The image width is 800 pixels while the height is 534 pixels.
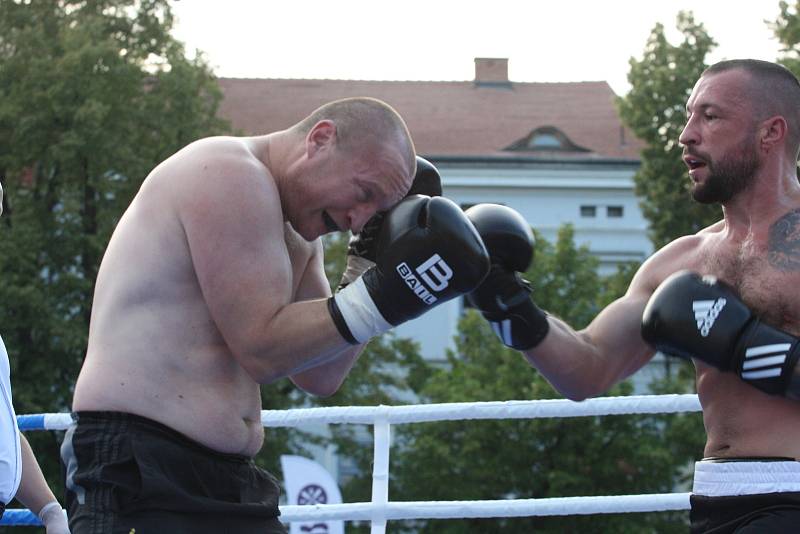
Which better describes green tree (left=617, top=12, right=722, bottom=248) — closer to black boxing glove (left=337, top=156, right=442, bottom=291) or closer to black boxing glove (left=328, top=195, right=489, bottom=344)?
black boxing glove (left=337, top=156, right=442, bottom=291)

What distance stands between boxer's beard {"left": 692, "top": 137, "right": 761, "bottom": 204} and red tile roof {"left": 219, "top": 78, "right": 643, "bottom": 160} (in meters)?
23.9

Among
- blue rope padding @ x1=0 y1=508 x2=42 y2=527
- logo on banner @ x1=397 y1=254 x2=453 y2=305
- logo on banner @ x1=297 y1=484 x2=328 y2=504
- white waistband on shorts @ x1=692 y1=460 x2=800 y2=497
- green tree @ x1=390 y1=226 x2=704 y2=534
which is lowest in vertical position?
green tree @ x1=390 y1=226 x2=704 y2=534

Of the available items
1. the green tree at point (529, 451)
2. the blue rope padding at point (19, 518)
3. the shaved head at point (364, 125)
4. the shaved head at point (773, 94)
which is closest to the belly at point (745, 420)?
the shaved head at point (773, 94)

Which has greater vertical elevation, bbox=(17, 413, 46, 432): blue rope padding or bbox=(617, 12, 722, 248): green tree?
bbox=(617, 12, 722, 248): green tree

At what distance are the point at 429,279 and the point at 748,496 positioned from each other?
2.81 ft

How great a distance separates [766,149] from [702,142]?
0.51ft

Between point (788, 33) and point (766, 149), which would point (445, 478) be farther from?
point (766, 149)

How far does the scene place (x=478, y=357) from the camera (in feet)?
67.2

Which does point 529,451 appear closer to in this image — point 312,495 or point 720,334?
point 312,495

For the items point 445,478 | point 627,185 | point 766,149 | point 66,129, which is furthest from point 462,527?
point 766,149

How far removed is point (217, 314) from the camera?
2494mm

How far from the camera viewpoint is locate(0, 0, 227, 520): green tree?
17094mm

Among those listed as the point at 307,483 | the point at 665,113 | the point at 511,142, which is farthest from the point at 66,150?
the point at 511,142

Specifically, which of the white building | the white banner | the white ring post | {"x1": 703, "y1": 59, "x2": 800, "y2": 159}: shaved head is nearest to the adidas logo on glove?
{"x1": 703, "y1": 59, "x2": 800, "y2": 159}: shaved head
